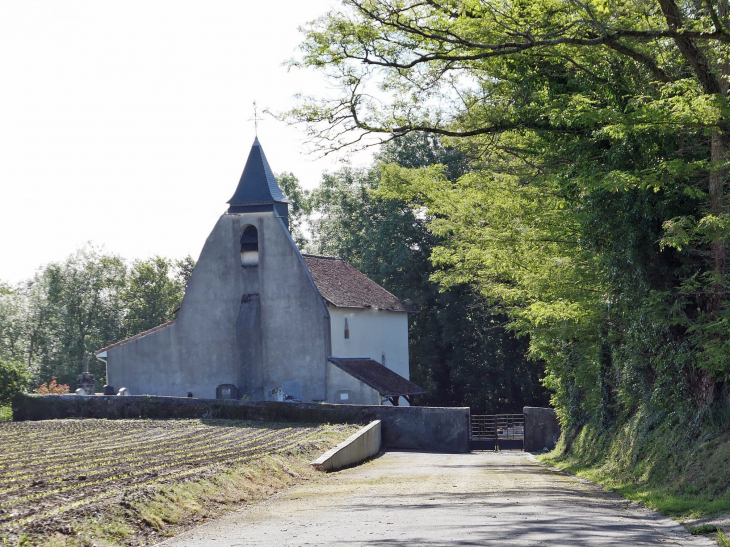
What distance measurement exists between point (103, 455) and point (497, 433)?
1138 inches

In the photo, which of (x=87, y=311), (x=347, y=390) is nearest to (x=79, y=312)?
(x=87, y=311)

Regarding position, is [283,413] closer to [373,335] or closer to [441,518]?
[373,335]

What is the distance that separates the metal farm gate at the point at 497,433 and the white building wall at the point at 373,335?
6.05 meters

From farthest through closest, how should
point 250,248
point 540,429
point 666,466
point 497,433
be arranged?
point 250,248 → point 497,433 → point 540,429 → point 666,466

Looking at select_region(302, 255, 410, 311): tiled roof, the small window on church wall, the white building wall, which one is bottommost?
the white building wall

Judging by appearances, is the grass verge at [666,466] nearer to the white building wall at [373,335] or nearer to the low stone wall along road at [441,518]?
the low stone wall along road at [441,518]

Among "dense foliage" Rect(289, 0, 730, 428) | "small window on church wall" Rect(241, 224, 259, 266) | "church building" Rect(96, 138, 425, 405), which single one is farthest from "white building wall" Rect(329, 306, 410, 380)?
"dense foliage" Rect(289, 0, 730, 428)

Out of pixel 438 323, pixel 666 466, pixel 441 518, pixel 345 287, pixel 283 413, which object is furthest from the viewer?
pixel 438 323

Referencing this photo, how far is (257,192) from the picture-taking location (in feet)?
151

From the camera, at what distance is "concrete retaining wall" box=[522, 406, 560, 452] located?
37.7 m

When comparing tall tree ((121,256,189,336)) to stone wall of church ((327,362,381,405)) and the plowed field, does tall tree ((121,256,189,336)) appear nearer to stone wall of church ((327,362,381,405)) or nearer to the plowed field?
stone wall of church ((327,362,381,405))

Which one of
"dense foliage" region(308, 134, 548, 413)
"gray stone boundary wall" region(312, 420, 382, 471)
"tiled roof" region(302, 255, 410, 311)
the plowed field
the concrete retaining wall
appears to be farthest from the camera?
"dense foliage" region(308, 134, 548, 413)

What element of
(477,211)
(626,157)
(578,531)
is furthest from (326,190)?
(578,531)

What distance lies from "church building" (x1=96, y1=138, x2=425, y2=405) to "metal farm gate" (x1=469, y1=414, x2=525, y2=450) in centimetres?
419
